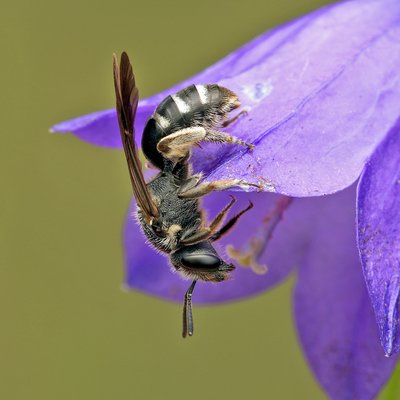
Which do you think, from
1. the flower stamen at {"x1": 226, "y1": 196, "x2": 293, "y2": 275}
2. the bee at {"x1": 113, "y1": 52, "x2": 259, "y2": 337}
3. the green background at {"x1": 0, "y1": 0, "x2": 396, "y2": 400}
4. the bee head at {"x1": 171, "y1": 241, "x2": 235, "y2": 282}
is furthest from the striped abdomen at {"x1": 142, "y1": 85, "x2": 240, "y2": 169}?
the green background at {"x1": 0, "y1": 0, "x2": 396, "y2": 400}

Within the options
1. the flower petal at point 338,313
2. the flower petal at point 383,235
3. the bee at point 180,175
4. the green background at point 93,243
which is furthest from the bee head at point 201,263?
the green background at point 93,243

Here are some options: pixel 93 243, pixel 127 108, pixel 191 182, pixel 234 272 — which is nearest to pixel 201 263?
pixel 191 182

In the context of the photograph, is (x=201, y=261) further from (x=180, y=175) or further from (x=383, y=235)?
(x=383, y=235)

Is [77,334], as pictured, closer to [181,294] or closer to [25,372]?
[25,372]

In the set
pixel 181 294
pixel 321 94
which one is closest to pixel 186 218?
pixel 321 94

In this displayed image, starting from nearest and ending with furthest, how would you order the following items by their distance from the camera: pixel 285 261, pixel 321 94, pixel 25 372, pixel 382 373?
pixel 321 94, pixel 382 373, pixel 285 261, pixel 25 372

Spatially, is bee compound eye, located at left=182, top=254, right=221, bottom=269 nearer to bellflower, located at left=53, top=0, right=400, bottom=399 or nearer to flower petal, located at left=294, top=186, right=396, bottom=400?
bellflower, located at left=53, top=0, right=400, bottom=399
